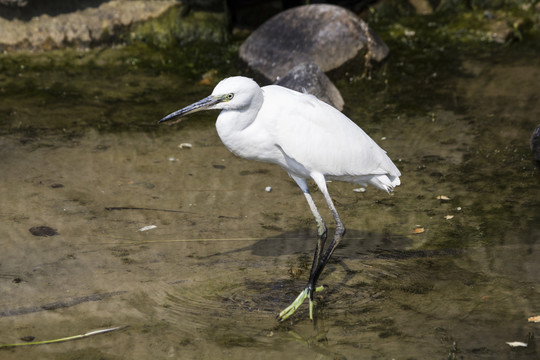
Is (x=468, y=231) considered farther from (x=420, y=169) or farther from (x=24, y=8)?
(x=24, y=8)

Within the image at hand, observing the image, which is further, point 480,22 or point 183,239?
point 480,22

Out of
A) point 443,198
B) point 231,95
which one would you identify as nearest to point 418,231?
point 443,198

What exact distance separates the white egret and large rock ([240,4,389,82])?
3.53 m

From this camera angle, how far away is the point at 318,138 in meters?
4.08

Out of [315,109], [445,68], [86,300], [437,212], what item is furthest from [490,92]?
[86,300]

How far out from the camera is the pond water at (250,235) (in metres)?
3.75

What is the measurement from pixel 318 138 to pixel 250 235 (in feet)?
3.55

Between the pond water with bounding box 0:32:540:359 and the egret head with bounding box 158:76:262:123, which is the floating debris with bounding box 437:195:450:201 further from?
the egret head with bounding box 158:76:262:123

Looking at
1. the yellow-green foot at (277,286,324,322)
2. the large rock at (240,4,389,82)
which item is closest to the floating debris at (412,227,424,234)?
the yellow-green foot at (277,286,324,322)

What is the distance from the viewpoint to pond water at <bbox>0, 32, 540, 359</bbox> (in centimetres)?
375

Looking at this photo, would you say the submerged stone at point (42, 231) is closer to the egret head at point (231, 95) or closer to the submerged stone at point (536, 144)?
the egret head at point (231, 95)

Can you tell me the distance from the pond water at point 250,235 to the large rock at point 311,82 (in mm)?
326

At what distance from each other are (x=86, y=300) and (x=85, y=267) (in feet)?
1.30

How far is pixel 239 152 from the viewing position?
13.0 ft
